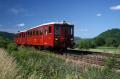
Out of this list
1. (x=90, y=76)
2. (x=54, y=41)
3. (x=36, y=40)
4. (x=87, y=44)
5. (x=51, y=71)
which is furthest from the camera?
(x=87, y=44)

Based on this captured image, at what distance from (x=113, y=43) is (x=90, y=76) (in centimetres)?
3202

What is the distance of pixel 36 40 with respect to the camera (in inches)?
1211

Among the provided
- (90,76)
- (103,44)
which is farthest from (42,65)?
(103,44)

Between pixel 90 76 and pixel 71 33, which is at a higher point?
pixel 71 33

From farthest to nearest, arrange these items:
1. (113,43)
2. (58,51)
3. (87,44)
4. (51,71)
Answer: (113,43) < (87,44) < (58,51) < (51,71)

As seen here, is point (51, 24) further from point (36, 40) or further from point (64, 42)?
point (36, 40)

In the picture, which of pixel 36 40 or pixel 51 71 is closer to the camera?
pixel 51 71

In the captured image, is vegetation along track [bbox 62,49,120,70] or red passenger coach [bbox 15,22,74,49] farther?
red passenger coach [bbox 15,22,74,49]

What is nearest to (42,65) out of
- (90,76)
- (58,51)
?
(90,76)

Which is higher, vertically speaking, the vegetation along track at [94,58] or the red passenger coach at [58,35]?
the red passenger coach at [58,35]

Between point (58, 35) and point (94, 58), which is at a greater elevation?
point (58, 35)

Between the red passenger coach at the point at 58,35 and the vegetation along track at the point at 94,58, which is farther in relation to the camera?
the red passenger coach at the point at 58,35

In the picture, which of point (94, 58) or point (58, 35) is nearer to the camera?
point (94, 58)

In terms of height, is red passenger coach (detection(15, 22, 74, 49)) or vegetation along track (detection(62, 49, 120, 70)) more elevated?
red passenger coach (detection(15, 22, 74, 49))
